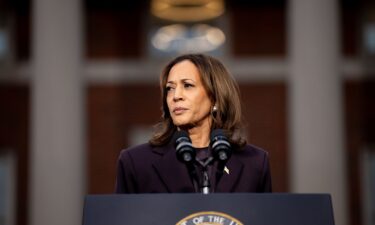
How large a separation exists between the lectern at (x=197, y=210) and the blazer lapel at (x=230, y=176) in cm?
Answer: 46

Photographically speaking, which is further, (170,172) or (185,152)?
(170,172)

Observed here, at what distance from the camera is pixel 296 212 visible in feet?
8.61

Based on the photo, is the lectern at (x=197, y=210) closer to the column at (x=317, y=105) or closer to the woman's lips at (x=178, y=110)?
the woman's lips at (x=178, y=110)

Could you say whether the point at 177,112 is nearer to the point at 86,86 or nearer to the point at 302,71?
the point at 302,71

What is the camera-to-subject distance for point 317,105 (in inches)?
408

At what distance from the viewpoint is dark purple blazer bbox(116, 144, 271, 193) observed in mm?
3088

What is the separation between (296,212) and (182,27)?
35.5 feet

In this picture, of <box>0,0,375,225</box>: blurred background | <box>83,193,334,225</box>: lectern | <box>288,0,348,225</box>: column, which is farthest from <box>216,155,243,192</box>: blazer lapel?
<box>0,0,375,225</box>: blurred background

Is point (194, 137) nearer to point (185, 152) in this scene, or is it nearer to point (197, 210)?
point (185, 152)

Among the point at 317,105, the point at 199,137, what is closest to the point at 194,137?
the point at 199,137

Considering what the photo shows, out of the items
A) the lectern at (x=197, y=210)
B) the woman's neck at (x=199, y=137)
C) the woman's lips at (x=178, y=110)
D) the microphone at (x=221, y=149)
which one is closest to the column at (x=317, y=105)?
the woman's neck at (x=199, y=137)

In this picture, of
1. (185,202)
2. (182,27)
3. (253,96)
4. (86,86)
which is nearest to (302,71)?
(253,96)

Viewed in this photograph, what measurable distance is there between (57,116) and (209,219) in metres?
8.16

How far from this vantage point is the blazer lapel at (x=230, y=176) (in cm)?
307
